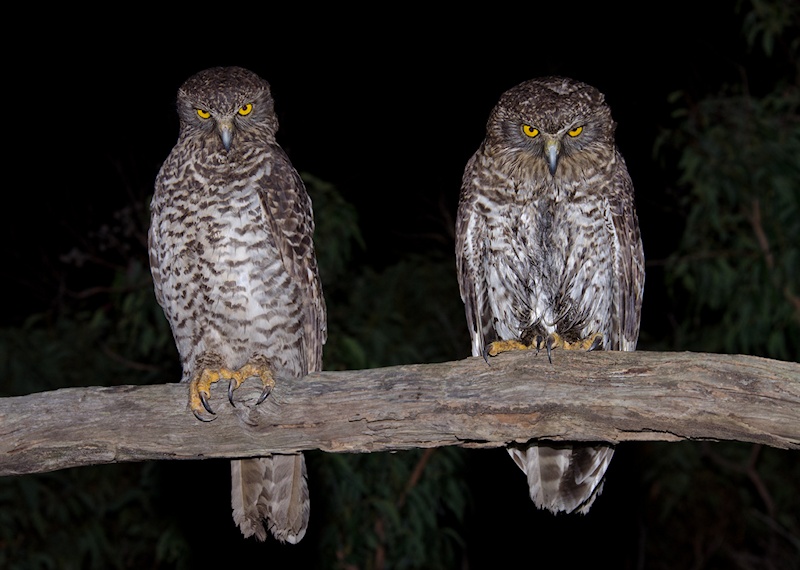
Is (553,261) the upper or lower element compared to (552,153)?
lower

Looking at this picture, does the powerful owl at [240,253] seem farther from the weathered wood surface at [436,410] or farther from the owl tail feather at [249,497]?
the weathered wood surface at [436,410]

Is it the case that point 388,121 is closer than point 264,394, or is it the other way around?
point 264,394

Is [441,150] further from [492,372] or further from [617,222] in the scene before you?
[492,372]

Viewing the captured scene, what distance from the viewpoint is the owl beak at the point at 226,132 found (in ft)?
11.1

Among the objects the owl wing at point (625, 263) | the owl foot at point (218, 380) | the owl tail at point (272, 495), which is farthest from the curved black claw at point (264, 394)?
the owl wing at point (625, 263)

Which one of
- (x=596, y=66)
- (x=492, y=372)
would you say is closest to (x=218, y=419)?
(x=492, y=372)

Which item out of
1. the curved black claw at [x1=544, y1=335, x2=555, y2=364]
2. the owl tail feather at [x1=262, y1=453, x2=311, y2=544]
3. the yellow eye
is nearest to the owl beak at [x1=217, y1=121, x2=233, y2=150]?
the yellow eye

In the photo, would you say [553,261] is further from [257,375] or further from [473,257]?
[257,375]

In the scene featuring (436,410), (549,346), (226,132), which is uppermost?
(226,132)

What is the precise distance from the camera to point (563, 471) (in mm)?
3441

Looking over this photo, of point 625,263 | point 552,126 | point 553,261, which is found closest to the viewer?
point 552,126

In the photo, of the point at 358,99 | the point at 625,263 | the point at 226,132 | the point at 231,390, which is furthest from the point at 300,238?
the point at 358,99

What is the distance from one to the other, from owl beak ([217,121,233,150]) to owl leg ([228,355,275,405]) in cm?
77

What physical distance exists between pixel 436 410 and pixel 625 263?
1.19 meters
